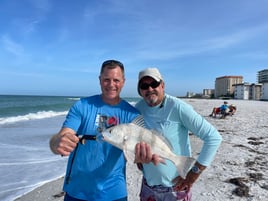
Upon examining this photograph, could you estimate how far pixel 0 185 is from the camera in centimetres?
600

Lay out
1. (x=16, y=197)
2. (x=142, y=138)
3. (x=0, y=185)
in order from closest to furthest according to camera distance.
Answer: (x=142, y=138) → (x=16, y=197) → (x=0, y=185)

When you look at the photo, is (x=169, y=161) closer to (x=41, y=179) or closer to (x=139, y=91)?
(x=139, y=91)

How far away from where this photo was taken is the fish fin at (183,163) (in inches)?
102

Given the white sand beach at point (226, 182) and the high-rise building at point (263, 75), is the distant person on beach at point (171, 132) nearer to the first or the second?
the white sand beach at point (226, 182)

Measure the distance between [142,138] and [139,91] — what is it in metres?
0.67

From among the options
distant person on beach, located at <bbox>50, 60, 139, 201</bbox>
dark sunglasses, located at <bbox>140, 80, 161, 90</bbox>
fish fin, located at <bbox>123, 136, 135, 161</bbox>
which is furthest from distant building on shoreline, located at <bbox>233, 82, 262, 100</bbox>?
fish fin, located at <bbox>123, 136, 135, 161</bbox>

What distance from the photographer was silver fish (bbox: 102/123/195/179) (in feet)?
7.99

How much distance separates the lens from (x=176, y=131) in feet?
9.29

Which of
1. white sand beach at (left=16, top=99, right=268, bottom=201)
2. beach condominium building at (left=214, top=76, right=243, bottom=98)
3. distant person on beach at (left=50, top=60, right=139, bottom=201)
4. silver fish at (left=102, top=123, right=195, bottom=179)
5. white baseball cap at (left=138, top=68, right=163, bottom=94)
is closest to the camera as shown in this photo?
silver fish at (left=102, top=123, right=195, bottom=179)

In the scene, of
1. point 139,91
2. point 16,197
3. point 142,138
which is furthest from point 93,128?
point 16,197

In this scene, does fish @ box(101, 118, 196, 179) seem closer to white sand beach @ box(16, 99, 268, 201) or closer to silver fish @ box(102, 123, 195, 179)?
silver fish @ box(102, 123, 195, 179)

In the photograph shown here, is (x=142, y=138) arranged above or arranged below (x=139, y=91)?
below

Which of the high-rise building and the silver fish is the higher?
the high-rise building

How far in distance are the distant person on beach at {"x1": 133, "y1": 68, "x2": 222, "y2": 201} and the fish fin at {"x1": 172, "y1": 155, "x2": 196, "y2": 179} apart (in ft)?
0.59
